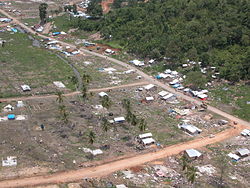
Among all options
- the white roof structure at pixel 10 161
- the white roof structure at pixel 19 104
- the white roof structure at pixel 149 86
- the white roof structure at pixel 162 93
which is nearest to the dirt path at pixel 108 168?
the white roof structure at pixel 10 161

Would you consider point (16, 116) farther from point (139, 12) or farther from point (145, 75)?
point (139, 12)

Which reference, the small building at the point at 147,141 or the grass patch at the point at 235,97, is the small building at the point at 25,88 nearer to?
the small building at the point at 147,141

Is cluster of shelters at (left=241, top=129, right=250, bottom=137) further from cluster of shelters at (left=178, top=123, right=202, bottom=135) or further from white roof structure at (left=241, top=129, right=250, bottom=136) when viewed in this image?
cluster of shelters at (left=178, top=123, right=202, bottom=135)

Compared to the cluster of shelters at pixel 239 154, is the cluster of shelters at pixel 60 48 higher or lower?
higher

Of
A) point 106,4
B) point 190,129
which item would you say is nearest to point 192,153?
point 190,129

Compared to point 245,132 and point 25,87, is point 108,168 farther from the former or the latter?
point 25,87

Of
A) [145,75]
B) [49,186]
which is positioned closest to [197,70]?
[145,75]
